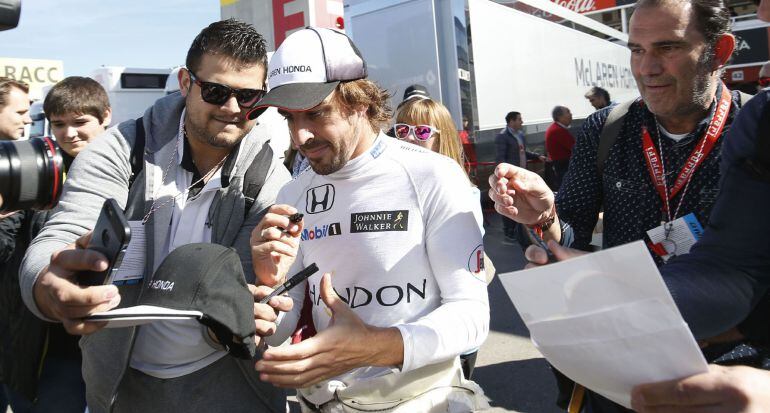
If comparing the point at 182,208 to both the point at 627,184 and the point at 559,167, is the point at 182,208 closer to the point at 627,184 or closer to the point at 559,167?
the point at 627,184

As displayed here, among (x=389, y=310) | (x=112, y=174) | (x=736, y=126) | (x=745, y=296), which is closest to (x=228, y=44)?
(x=112, y=174)

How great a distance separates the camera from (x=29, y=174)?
1689mm

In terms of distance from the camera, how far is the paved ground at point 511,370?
4109mm

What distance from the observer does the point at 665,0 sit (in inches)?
71.8

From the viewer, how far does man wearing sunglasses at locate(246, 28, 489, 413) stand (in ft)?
5.21

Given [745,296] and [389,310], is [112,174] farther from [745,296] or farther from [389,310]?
[745,296]

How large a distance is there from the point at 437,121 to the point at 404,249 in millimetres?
2262

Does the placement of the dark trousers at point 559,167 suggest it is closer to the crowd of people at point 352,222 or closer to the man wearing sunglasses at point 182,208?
the crowd of people at point 352,222

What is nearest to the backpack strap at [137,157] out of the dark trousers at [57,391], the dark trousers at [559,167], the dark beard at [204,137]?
the dark beard at [204,137]

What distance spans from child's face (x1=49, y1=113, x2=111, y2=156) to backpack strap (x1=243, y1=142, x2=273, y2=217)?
75.6 inches

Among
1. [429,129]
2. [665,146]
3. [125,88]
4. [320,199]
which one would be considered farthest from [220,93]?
[125,88]

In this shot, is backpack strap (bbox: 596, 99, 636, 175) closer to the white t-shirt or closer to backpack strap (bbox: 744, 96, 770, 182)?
the white t-shirt

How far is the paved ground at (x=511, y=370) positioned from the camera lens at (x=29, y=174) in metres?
2.95

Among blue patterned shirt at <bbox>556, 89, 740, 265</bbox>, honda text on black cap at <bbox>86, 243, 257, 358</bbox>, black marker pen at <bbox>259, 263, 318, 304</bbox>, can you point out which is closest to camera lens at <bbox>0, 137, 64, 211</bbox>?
honda text on black cap at <bbox>86, 243, 257, 358</bbox>
